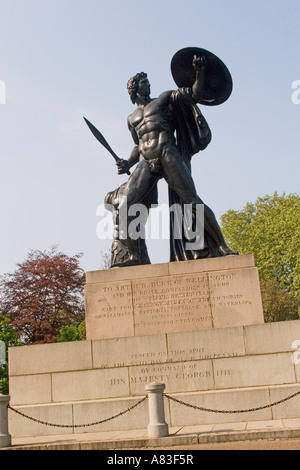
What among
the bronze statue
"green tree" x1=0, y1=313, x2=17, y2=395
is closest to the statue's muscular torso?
the bronze statue

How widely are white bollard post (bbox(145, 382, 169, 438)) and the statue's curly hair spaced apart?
7.94 metres

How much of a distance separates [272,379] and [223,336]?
1.28m

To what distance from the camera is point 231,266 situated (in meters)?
12.8

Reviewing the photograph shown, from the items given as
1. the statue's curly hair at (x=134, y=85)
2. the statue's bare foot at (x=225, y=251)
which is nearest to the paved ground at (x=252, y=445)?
the statue's bare foot at (x=225, y=251)

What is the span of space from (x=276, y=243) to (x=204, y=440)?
34775 mm

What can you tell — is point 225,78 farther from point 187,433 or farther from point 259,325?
point 187,433

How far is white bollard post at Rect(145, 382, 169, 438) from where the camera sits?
985cm

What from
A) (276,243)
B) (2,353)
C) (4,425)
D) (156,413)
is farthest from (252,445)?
(276,243)

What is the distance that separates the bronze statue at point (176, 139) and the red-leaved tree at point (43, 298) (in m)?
27.7

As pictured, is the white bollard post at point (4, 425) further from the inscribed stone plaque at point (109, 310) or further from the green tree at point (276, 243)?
the green tree at point (276, 243)

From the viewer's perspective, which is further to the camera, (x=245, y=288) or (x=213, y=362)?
(x=245, y=288)

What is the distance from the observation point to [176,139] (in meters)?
15.0

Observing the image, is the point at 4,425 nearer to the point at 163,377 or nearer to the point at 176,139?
the point at 163,377
